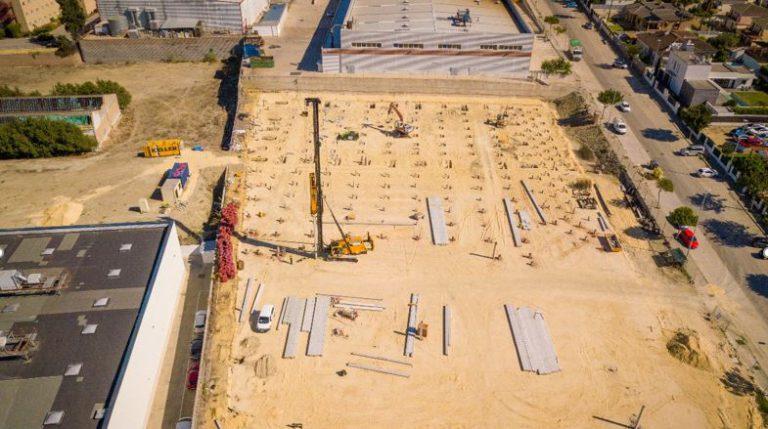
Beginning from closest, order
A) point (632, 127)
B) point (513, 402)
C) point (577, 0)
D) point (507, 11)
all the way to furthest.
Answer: point (513, 402), point (632, 127), point (507, 11), point (577, 0)

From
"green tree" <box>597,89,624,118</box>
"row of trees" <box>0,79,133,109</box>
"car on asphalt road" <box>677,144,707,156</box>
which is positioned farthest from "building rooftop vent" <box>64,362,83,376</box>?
"green tree" <box>597,89,624,118</box>

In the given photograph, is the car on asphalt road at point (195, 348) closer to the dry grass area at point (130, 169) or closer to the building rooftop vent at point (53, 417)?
the building rooftop vent at point (53, 417)

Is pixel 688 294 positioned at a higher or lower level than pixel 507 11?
lower

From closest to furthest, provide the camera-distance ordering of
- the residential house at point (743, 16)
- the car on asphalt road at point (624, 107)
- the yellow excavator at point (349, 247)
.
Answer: the yellow excavator at point (349, 247) < the car on asphalt road at point (624, 107) < the residential house at point (743, 16)

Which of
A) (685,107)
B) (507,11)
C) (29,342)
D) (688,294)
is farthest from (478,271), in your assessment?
(507,11)

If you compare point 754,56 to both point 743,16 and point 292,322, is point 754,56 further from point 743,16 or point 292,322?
point 292,322

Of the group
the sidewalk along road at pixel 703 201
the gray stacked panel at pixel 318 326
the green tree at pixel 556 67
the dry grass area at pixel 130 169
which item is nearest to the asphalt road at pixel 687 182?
the sidewalk along road at pixel 703 201

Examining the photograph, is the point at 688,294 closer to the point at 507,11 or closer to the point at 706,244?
the point at 706,244

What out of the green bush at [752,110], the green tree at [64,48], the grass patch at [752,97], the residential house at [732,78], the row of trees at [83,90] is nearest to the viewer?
the row of trees at [83,90]
